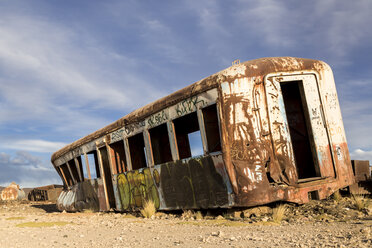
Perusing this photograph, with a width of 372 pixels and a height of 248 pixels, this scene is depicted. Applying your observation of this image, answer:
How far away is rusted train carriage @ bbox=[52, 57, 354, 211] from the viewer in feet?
22.1

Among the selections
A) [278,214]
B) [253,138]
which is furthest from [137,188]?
[278,214]

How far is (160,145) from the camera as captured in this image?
10.1 m

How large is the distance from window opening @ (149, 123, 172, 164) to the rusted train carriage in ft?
2.47

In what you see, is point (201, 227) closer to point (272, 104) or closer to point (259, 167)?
point (259, 167)

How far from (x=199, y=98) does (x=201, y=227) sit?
254 centimetres

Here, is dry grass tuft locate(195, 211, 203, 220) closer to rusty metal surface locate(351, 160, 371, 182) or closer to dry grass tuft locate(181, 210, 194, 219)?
dry grass tuft locate(181, 210, 194, 219)

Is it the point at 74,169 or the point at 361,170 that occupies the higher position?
the point at 74,169

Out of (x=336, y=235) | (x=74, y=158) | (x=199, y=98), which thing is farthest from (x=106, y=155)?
(x=336, y=235)

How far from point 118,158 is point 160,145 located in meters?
1.55

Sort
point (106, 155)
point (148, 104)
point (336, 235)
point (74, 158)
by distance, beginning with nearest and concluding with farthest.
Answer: point (336, 235) → point (148, 104) → point (106, 155) → point (74, 158)

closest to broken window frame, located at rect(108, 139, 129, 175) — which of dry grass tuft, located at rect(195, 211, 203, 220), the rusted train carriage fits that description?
the rusted train carriage

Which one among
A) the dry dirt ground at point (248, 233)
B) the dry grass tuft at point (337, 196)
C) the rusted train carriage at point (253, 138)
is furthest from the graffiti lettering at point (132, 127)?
the dry grass tuft at point (337, 196)

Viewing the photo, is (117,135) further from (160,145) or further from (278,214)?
(278,214)

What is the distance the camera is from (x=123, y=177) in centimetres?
1022
